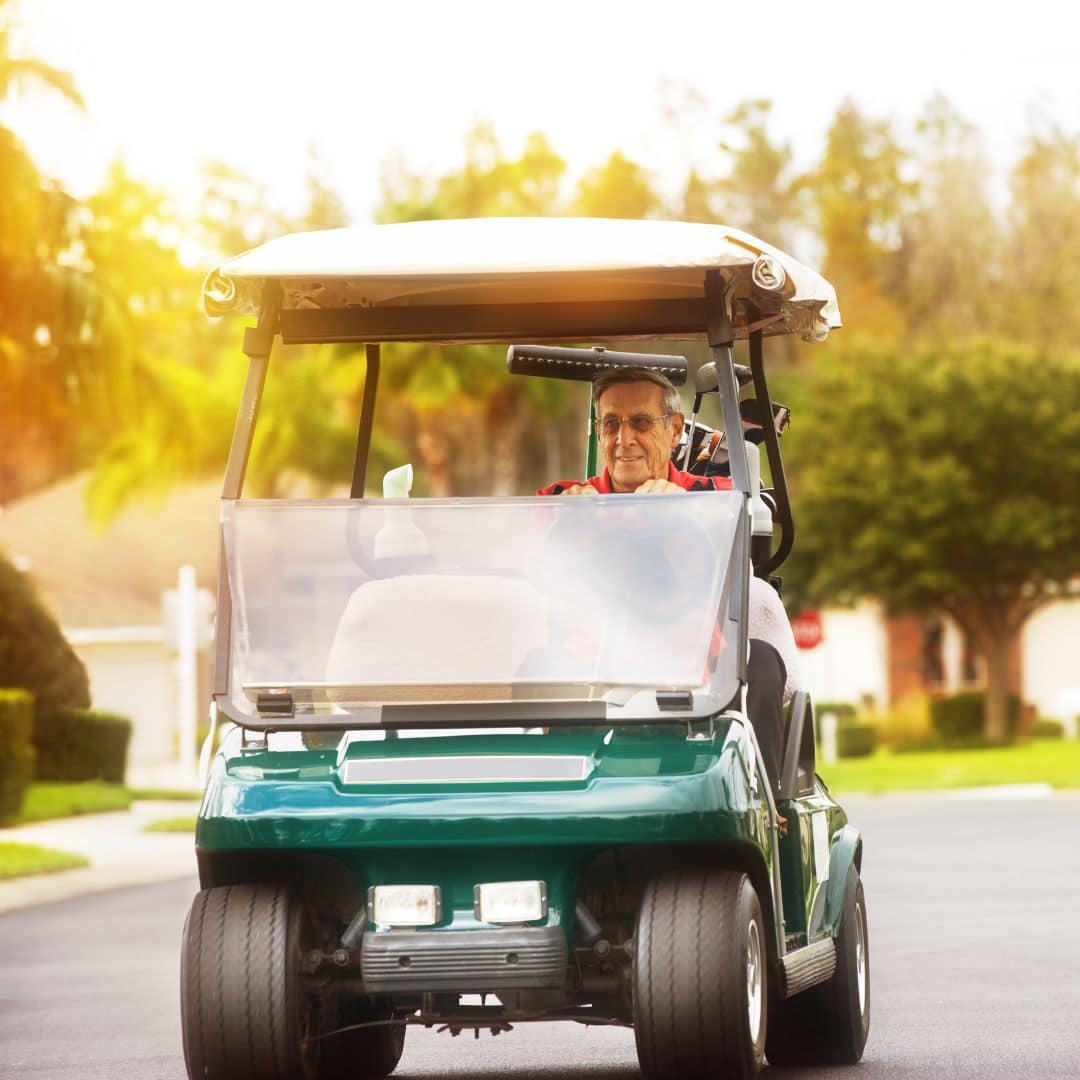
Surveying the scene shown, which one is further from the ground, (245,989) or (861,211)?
(861,211)

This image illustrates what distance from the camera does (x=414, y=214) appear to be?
4962 centimetres

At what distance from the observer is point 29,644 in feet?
86.9

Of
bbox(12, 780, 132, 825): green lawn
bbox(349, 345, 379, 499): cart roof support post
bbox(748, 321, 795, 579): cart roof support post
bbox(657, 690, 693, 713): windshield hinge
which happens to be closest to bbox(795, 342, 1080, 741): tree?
bbox(12, 780, 132, 825): green lawn

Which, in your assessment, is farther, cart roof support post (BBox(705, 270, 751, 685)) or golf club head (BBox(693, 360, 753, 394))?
golf club head (BBox(693, 360, 753, 394))

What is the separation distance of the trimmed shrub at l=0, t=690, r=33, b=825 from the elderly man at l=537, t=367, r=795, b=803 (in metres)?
14.7

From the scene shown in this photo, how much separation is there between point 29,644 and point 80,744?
125 inches

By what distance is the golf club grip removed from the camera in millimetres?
8500

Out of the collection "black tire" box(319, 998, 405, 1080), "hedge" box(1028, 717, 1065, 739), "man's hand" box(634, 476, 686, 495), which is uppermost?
"man's hand" box(634, 476, 686, 495)

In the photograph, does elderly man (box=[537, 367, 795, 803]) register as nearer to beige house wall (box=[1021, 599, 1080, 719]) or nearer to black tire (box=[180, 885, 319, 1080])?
black tire (box=[180, 885, 319, 1080])

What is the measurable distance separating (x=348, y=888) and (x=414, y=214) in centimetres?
4360

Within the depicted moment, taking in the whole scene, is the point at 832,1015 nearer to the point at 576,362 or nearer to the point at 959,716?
the point at 576,362

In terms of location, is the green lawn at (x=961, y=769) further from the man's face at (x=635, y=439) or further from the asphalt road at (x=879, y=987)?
the man's face at (x=635, y=439)

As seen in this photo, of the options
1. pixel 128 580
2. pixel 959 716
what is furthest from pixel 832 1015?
pixel 128 580

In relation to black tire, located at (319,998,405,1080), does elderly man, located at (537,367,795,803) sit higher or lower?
higher
